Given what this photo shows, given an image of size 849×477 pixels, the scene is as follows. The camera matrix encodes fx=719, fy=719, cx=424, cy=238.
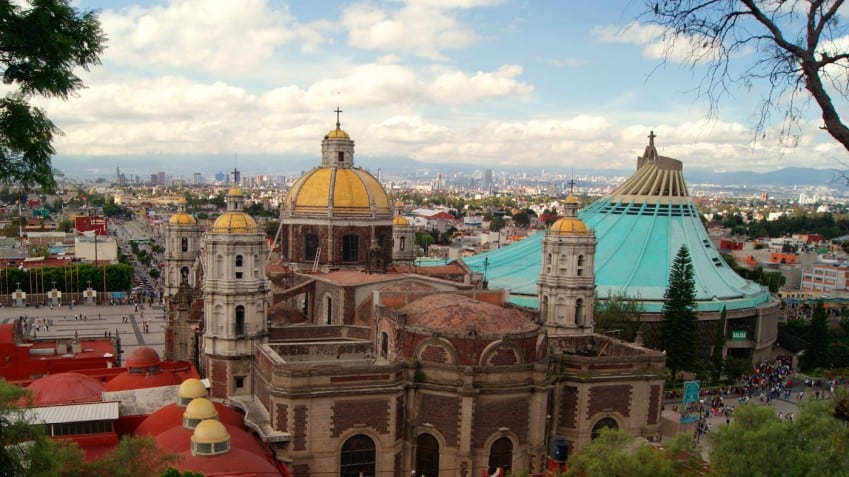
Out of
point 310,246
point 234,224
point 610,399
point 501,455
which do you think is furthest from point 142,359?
point 610,399

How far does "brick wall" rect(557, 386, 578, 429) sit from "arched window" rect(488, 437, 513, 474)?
2937 millimetres

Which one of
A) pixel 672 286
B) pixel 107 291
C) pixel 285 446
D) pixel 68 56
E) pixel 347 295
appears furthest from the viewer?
pixel 107 291

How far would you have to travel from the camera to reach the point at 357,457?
76.7 feet

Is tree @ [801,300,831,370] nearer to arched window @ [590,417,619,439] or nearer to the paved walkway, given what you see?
arched window @ [590,417,619,439]

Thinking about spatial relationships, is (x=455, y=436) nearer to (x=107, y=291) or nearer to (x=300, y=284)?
(x=300, y=284)

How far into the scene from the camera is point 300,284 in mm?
33688

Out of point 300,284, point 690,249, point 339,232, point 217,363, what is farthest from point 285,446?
point 690,249

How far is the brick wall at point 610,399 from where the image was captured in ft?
84.7

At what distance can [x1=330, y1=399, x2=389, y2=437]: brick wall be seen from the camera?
23.0 m

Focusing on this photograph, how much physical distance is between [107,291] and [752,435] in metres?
62.4

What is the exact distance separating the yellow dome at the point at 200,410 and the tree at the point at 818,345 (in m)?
37.0

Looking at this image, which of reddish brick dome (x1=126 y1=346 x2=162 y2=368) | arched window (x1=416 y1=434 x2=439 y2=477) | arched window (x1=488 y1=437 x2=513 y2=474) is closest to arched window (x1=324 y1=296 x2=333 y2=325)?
reddish brick dome (x1=126 y1=346 x2=162 y2=368)

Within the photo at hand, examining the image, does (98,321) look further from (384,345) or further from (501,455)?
(501,455)

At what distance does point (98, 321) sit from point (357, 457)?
38.6m
